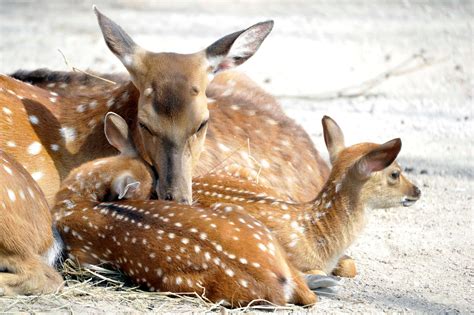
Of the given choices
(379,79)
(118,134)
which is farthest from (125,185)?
(379,79)

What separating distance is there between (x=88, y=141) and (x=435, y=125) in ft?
13.0

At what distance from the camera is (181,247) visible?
5.18 metres

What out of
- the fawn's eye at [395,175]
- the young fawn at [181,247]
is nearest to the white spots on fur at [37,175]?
the young fawn at [181,247]

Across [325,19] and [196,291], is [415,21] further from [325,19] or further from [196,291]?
[196,291]

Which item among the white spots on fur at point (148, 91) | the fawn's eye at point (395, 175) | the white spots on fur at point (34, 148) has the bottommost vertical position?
the fawn's eye at point (395, 175)

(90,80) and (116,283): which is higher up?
(90,80)

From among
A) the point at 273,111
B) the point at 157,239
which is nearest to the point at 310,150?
the point at 273,111

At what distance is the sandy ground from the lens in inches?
236

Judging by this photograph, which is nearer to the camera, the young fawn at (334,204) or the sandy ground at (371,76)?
the young fawn at (334,204)

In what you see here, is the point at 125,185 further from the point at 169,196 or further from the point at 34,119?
the point at 34,119

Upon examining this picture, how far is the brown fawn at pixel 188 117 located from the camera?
5.77m

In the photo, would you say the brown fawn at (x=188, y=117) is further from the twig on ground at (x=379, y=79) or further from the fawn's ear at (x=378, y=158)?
the twig on ground at (x=379, y=79)

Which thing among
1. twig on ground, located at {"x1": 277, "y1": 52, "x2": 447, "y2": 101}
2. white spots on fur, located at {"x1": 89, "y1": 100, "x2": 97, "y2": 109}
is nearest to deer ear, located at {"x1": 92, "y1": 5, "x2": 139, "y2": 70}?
white spots on fur, located at {"x1": 89, "y1": 100, "x2": 97, "y2": 109}

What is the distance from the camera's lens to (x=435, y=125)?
9297 mm
